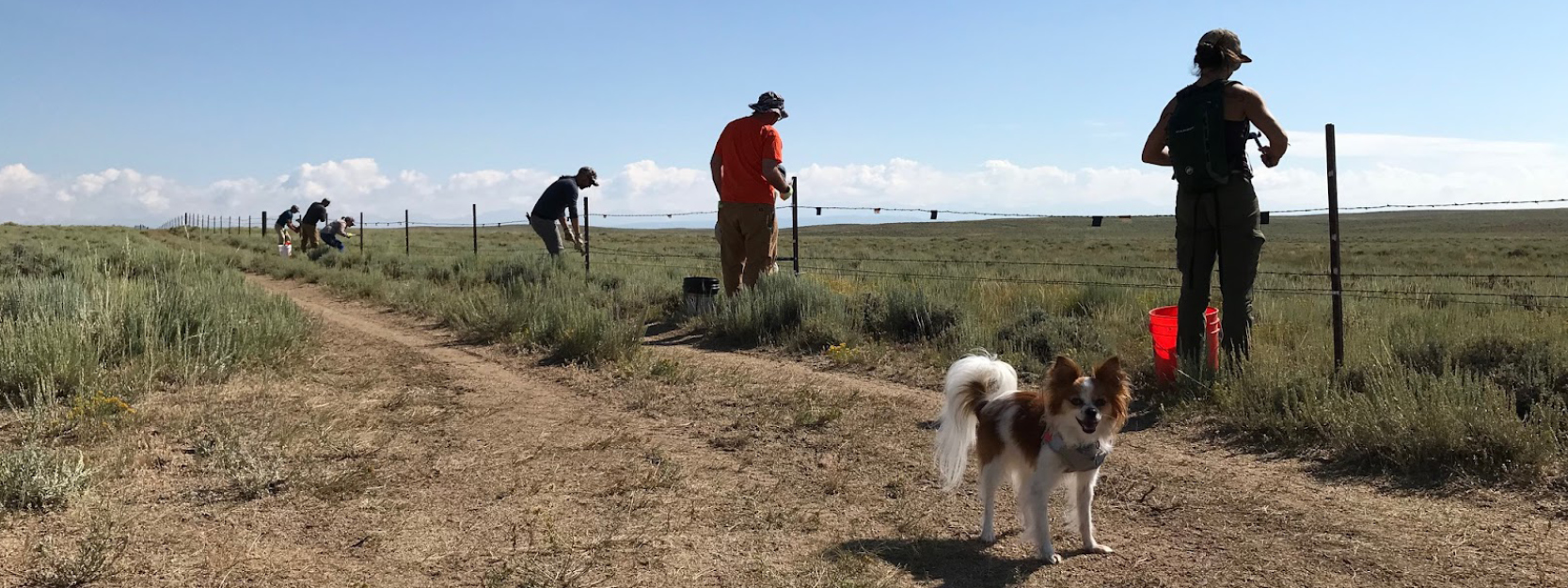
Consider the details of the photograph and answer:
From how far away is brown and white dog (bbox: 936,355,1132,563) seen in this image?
3611mm

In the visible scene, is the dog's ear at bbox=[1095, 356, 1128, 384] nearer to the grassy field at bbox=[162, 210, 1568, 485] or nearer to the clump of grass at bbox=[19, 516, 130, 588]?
the grassy field at bbox=[162, 210, 1568, 485]

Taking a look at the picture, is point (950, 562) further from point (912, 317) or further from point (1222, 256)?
point (912, 317)

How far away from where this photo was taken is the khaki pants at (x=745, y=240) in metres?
9.31

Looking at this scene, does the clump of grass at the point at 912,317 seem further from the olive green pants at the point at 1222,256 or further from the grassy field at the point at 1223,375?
the olive green pants at the point at 1222,256

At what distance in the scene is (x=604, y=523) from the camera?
13.0ft

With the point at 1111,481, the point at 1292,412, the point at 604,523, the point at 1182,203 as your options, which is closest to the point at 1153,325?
the point at 1182,203

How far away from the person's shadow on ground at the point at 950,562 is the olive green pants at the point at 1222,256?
276cm

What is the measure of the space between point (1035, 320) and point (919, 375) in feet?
5.78

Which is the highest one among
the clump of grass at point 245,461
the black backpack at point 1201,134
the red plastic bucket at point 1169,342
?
the black backpack at point 1201,134

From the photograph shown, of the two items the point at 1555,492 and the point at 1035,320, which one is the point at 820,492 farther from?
the point at 1035,320

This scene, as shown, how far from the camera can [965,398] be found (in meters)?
4.03

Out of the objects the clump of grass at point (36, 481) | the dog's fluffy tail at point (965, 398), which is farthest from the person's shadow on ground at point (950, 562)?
the clump of grass at point (36, 481)

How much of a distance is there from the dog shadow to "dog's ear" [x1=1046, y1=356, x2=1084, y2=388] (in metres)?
0.64

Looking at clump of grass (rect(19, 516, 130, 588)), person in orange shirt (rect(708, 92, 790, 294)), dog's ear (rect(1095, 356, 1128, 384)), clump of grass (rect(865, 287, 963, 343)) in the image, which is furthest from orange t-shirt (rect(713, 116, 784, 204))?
clump of grass (rect(19, 516, 130, 588))
